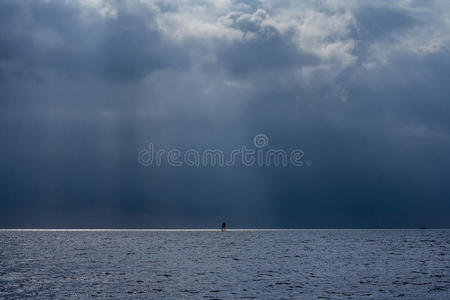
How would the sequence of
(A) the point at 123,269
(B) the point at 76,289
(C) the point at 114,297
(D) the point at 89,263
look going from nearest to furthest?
1. (C) the point at 114,297
2. (B) the point at 76,289
3. (A) the point at 123,269
4. (D) the point at 89,263

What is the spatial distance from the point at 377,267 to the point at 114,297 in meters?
42.8

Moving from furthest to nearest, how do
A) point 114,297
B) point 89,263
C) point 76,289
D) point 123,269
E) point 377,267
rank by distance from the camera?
point 89,263 < point 377,267 < point 123,269 < point 76,289 < point 114,297

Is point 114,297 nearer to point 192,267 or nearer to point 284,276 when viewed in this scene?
point 284,276

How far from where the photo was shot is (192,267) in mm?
70750

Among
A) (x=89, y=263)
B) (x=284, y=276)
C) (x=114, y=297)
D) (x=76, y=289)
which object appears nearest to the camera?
(x=114, y=297)

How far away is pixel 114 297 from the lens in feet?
143

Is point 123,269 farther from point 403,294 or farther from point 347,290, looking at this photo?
point 403,294

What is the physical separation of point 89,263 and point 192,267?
1747cm

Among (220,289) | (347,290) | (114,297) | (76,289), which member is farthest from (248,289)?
(76,289)

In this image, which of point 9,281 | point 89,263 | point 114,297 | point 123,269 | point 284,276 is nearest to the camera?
point 114,297

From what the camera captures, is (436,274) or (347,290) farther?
(436,274)

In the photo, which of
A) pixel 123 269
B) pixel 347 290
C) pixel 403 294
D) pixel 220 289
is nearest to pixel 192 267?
pixel 123 269

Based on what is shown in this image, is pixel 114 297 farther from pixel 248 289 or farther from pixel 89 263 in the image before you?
pixel 89 263

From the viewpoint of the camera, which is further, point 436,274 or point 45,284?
point 436,274
